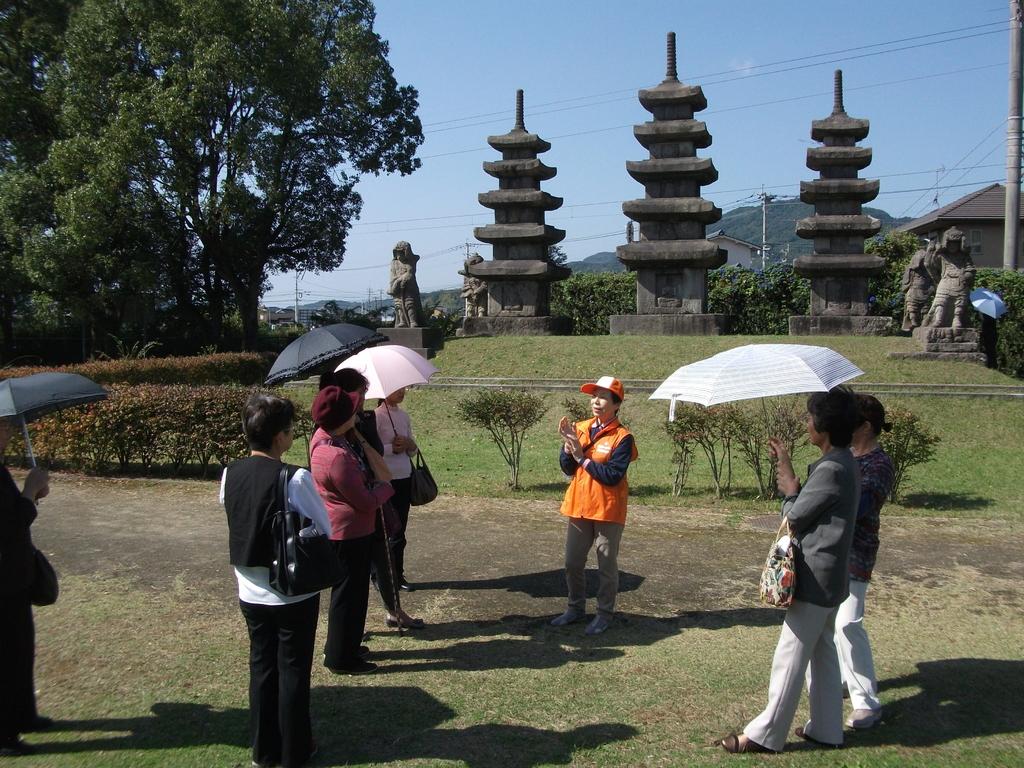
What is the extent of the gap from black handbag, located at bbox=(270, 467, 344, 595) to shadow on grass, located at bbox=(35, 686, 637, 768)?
88 centimetres

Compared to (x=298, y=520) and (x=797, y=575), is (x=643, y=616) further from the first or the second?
(x=298, y=520)

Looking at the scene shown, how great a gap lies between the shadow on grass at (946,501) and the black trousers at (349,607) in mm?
7037

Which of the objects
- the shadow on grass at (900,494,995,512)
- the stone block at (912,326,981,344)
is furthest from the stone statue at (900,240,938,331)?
the shadow on grass at (900,494,995,512)

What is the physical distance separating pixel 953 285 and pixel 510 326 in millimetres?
12297

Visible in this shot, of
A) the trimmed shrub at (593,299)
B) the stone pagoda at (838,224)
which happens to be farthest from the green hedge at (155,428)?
the trimmed shrub at (593,299)

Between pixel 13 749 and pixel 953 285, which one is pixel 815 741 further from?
pixel 953 285

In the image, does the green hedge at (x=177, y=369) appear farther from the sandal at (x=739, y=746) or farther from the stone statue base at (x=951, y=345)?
the stone statue base at (x=951, y=345)

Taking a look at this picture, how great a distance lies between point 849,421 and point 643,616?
7.89ft

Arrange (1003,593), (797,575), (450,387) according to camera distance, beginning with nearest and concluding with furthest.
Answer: (797,575) → (1003,593) → (450,387)

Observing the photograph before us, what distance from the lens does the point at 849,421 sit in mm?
4016

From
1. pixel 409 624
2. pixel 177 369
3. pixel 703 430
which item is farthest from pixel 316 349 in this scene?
pixel 177 369

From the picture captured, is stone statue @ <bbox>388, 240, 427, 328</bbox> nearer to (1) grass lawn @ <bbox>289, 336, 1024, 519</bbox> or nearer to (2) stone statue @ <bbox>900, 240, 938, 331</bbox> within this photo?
(1) grass lawn @ <bbox>289, 336, 1024, 519</bbox>

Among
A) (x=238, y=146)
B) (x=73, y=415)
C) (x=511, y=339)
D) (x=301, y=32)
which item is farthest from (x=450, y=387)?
(x=301, y=32)

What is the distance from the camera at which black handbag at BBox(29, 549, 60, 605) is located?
161 inches
